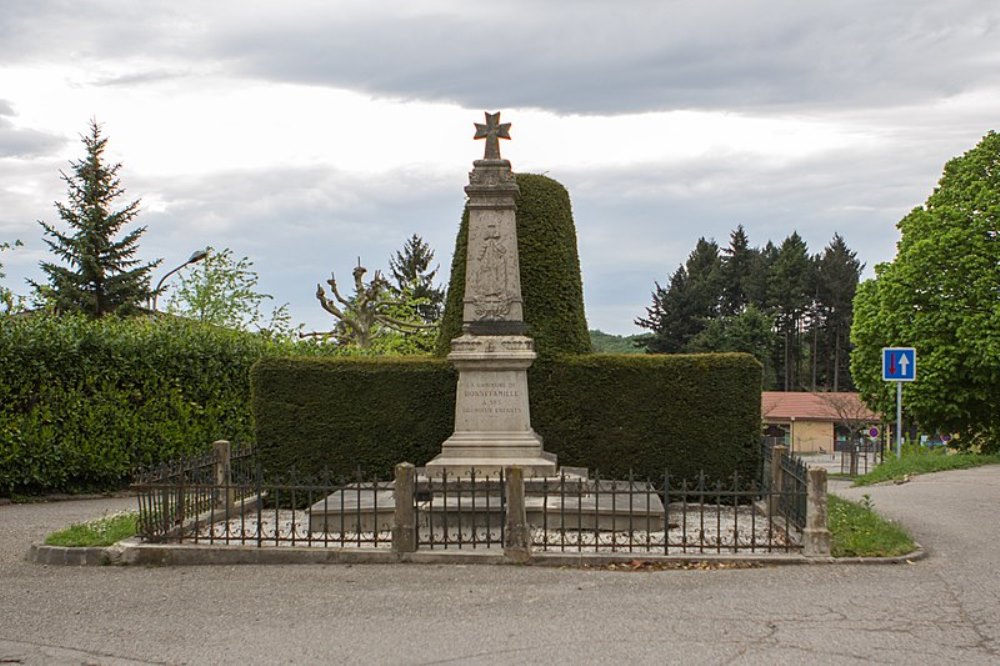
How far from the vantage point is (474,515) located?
10586mm

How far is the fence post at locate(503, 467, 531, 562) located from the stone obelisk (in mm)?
3295

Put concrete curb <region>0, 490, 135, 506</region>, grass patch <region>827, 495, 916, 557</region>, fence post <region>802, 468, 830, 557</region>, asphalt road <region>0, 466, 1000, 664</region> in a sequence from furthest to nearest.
Answer: concrete curb <region>0, 490, 135, 506</region> < grass patch <region>827, 495, 916, 557</region> < fence post <region>802, 468, 830, 557</region> < asphalt road <region>0, 466, 1000, 664</region>

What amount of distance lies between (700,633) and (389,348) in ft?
92.0

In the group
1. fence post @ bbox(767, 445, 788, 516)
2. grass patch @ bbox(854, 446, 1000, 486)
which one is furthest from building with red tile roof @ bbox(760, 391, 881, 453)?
fence post @ bbox(767, 445, 788, 516)

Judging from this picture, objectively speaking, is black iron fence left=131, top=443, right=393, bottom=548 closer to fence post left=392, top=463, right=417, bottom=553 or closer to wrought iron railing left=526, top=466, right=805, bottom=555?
fence post left=392, top=463, right=417, bottom=553

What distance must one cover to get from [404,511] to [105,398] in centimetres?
1076

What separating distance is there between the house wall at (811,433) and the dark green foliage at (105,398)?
47360 millimetres

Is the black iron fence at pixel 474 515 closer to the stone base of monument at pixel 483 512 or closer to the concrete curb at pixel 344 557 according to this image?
the stone base of monument at pixel 483 512

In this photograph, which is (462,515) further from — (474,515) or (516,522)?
(516,522)

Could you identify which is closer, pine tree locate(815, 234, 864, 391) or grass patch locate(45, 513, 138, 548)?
grass patch locate(45, 513, 138, 548)

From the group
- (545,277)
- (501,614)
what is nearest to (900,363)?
(545,277)

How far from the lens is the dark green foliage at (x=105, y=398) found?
18.2 metres

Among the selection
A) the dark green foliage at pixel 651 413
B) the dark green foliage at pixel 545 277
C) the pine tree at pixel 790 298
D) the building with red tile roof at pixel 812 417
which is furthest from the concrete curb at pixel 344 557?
the pine tree at pixel 790 298

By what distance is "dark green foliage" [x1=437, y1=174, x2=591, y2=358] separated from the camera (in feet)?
54.1
